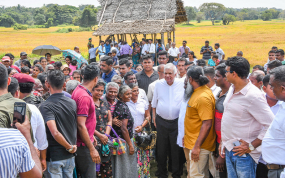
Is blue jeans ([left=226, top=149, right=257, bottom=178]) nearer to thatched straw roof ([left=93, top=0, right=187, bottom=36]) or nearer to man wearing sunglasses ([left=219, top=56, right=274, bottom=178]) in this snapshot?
man wearing sunglasses ([left=219, top=56, right=274, bottom=178])

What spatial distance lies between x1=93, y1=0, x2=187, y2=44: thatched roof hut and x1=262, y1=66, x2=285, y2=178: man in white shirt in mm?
Result: 11612

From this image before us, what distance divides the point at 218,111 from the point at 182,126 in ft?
2.46

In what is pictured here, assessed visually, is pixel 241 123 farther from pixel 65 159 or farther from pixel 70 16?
pixel 70 16

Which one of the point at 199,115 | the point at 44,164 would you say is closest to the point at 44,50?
the point at 44,164

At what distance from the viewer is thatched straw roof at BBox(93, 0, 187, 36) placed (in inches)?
567

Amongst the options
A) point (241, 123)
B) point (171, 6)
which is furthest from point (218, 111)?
point (171, 6)

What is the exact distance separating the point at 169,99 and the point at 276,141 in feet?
7.34

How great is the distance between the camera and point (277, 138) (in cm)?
234

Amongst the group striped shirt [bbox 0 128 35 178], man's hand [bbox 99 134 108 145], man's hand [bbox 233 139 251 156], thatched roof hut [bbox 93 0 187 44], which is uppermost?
thatched roof hut [bbox 93 0 187 44]

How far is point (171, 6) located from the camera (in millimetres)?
15195

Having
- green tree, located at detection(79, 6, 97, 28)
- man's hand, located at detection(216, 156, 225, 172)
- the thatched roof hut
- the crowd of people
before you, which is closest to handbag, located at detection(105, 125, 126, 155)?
the crowd of people

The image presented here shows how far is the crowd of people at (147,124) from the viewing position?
2.38 metres

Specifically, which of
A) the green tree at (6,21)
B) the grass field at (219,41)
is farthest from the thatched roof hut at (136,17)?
the green tree at (6,21)

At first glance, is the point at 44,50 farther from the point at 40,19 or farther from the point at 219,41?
the point at 40,19
